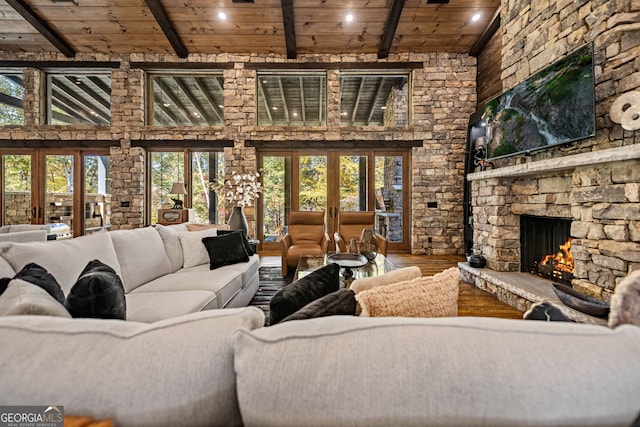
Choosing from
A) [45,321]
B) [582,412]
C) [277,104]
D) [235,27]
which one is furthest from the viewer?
[277,104]

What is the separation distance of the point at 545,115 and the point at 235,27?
4821 mm

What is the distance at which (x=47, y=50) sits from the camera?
5.46m

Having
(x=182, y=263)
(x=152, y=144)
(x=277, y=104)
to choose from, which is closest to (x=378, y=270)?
(x=182, y=263)

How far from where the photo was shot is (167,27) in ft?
15.7

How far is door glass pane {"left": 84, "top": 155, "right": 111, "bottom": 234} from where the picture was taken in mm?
5734

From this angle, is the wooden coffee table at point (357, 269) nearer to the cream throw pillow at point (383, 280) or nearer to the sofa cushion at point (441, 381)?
the cream throw pillow at point (383, 280)

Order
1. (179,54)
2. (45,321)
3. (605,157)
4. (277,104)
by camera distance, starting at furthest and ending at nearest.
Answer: (277,104)
(179,54)
(605,157)
(45,321)

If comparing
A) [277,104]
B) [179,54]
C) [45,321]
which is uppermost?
[179,54]

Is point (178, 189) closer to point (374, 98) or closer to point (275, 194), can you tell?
point (275, 194)

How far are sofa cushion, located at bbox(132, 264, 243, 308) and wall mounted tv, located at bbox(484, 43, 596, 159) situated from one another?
10.5 ft

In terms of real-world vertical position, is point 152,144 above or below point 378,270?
above

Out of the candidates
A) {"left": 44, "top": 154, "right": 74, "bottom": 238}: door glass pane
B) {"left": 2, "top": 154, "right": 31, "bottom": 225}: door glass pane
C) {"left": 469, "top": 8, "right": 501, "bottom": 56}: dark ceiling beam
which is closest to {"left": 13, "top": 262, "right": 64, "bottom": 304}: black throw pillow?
{"left": 44, "top": 154, "right": 74, "bottom": 238}: door glass pane

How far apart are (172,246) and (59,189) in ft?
16.0

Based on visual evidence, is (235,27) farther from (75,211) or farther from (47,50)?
(75,211)
